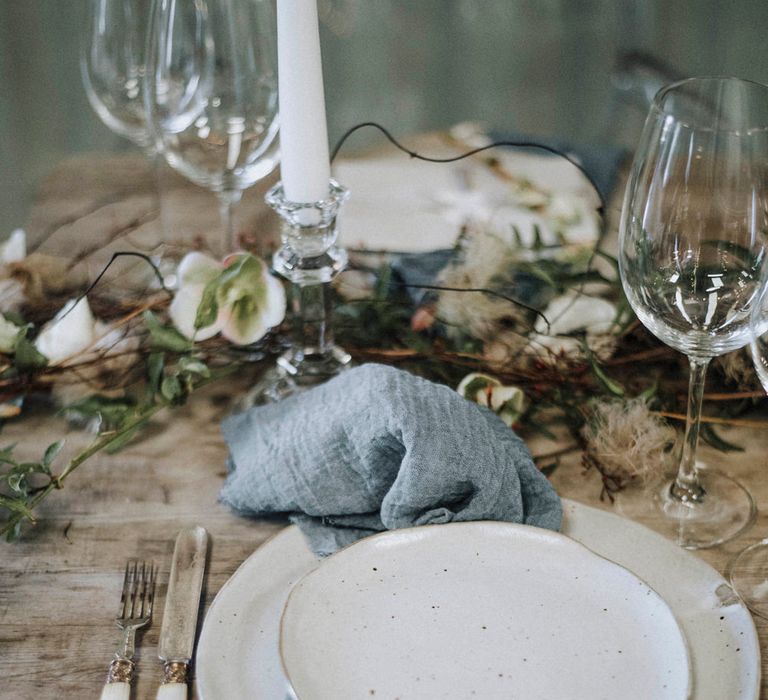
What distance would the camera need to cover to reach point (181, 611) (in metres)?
0.56

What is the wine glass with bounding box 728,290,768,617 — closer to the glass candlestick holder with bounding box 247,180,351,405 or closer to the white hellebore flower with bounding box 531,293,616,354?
the white hellebore flower with bounding box 531,293,616,354

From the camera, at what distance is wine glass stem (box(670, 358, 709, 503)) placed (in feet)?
2.15

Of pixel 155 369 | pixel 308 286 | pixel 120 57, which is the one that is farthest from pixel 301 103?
pixel 120 57

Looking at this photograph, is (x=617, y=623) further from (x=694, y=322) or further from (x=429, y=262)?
(x=429, y=262)

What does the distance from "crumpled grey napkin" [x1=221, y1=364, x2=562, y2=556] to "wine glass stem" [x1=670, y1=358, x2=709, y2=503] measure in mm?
120

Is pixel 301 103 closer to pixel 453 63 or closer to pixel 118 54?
pixel 118 54

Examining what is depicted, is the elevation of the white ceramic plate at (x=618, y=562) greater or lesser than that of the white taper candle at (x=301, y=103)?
lesser

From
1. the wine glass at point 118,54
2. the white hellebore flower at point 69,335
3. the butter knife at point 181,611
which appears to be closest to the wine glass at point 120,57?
the wine glass at point 118,54

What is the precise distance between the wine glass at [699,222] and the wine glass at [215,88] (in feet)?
1.32

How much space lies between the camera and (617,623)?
0.53 meters

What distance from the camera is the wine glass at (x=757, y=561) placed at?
559 mm

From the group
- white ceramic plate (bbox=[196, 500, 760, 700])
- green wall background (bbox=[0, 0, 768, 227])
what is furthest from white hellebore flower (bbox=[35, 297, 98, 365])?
green wall background (bbox=[0, 0, 768, 227])

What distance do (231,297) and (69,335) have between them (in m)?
0.15

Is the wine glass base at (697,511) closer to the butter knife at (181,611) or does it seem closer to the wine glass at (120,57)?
the butter knife at (181,611)
